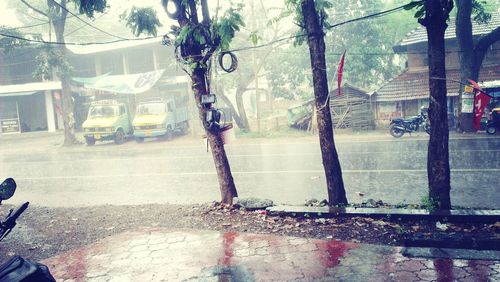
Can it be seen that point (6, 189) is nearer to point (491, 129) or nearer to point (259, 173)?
point (259, 173)

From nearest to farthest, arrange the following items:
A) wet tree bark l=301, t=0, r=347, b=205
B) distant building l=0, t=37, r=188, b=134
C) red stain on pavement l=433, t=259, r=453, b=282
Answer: red stain on pavement l=433, t=259, r=453, b=282, wet tree bark l=301, t=0, r=347, b=205, distant building l=0, t=37, r=188, b=134

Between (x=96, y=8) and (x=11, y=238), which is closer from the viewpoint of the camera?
(x=11, y=238)

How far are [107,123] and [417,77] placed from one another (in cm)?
1802

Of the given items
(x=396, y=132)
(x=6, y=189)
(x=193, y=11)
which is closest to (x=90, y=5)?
(x=193, y=11)

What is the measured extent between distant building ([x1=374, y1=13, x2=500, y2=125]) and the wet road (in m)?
4.62

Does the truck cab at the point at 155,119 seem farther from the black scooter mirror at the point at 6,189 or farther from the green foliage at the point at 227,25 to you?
the black scooter mirror at the point at 6,189

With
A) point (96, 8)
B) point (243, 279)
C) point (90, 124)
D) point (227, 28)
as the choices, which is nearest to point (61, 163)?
point (90, 124)

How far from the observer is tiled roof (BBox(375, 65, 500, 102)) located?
21.6m

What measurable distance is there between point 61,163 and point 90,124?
5811mm

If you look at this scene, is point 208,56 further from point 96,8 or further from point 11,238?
point 11,238

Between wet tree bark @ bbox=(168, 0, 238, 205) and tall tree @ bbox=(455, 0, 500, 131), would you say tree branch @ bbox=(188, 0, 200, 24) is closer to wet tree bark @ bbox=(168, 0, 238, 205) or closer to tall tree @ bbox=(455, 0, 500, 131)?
wet tree bark @ bbox=(168, 0, 238, 205)

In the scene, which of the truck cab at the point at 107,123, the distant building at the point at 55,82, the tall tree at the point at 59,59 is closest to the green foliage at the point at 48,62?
the tall tree at the point at 59,59

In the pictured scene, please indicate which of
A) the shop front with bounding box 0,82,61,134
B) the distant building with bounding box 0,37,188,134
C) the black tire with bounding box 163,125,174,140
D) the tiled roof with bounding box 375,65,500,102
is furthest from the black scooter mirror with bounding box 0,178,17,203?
the shop front with bounding box 0,82,61,134

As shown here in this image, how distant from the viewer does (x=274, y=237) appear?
6.23 m
